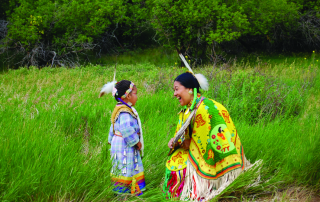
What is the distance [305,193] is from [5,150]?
3.16m

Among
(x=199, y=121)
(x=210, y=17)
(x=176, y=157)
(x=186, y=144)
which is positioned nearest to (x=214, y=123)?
(x=199, y=121)

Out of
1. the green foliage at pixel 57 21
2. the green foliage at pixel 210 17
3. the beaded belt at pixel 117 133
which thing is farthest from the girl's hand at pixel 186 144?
the green foliage at pixel 57 21

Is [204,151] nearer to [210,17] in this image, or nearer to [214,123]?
[214,123]

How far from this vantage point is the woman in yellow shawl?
2.44 meters

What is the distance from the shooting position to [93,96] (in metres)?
6.58

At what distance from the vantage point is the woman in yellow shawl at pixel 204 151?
96.0 inches

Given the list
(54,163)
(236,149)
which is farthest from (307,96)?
(54,163)

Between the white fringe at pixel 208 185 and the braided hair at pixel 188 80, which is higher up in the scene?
the braided hair at pixel 188 80

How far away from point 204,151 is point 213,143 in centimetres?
13

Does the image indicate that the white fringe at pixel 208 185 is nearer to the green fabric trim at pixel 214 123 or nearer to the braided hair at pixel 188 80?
the green fabric trim at pixel 214 123

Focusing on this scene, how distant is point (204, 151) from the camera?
2480mm

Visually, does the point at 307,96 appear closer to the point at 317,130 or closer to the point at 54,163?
the point at 317,130

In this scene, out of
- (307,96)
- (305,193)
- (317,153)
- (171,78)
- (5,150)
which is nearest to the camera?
(5,150)

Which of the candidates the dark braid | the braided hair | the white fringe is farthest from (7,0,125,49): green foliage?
the white fringe
